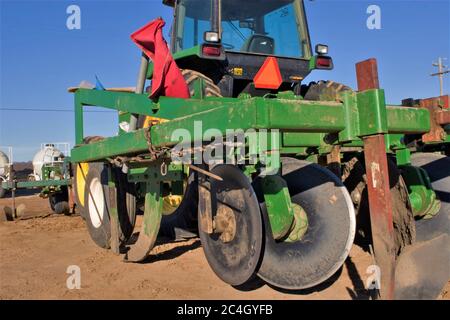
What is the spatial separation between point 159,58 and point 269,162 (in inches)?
42.8

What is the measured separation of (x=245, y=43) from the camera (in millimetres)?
4320

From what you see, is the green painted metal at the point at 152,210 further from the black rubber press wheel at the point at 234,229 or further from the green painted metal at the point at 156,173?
the black rubber press wheel at the point at 234,229

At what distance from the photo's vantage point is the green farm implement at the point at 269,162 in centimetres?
209

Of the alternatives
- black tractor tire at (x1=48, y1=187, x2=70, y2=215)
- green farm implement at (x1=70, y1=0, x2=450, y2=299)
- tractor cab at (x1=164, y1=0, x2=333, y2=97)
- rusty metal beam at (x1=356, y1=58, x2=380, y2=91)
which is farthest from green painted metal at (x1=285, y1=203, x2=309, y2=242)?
black tractor tire at (x1=48, y1=187, x2=70, y2=215)

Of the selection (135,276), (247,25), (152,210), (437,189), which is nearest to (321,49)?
(247,25)

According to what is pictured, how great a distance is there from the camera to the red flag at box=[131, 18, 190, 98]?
2.95m

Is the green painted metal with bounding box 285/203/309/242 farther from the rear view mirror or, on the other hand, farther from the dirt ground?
the rear view mirror

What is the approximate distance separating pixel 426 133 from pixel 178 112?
4.72 feet

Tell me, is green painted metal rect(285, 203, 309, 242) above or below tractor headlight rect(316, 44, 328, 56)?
below

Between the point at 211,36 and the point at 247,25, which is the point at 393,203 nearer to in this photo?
the point at 211,36

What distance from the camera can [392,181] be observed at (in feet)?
9.73

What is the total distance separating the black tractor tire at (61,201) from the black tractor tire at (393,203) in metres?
6.24

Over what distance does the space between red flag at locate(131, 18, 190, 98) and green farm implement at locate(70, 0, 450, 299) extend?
97 mm
